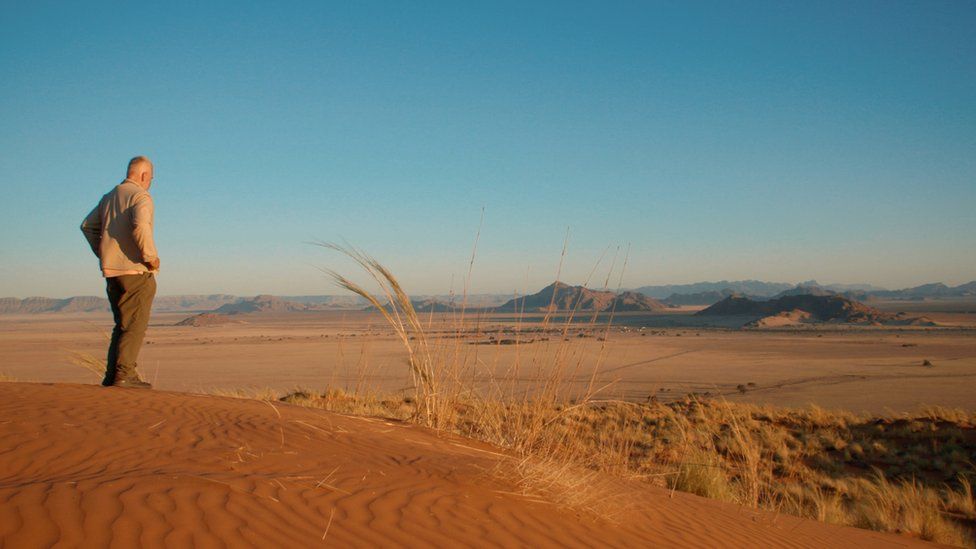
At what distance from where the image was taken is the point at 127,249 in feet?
17.5

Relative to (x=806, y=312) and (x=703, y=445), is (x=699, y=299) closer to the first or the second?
(x=806, y=312)

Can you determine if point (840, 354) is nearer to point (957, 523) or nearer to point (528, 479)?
point (957, 523)

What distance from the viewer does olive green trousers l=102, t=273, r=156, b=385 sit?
5344mm

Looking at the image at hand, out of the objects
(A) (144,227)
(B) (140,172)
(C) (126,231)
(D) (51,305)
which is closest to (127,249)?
(C) (126,231)

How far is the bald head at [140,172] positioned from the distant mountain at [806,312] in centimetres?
5937

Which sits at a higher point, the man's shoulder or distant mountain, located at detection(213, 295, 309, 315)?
the man's shoulder

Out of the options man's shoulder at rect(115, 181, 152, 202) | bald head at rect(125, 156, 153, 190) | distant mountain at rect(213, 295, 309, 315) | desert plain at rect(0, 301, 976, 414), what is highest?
bald head at rect(125, 156, 153, 190)

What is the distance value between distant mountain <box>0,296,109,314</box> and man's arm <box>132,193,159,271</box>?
155690 millimetres

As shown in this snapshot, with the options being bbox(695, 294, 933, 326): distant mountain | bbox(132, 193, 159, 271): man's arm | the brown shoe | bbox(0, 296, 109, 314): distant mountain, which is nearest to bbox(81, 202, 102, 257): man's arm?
bbox(132, 193, 159, 271): man's arm

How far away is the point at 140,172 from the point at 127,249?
68 cm

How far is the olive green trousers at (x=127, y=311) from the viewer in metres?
5.34

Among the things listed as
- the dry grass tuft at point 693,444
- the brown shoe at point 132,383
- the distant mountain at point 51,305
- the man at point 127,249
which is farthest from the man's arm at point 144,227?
the distant mountain at point 51,305

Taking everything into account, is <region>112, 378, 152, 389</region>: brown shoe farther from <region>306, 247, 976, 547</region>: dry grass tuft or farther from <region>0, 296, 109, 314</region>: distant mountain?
<region>0, 296, 109, 314</region>: distant mountain

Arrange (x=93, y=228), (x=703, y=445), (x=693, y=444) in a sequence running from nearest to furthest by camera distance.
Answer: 1. (x=93, y=228)
2. (x=693, y=444)
3. (x=703, y=445)
